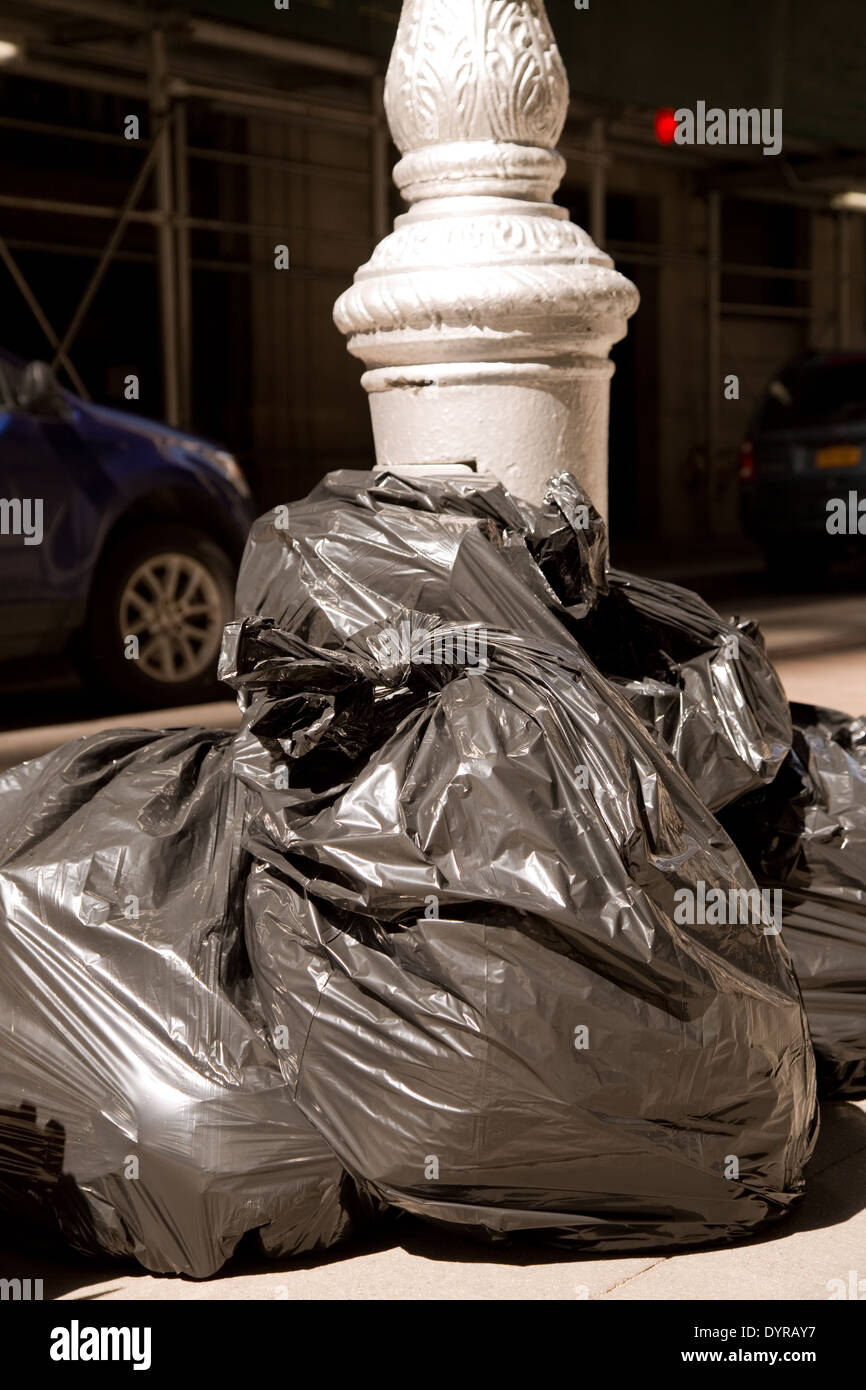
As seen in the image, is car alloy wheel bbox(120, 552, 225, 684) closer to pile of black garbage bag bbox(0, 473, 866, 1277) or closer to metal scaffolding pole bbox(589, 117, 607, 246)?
pile of black garbage bag bbox(0, 473, 866, 1277)

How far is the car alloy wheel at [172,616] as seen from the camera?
23.0ft

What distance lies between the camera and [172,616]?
7121 millimetres

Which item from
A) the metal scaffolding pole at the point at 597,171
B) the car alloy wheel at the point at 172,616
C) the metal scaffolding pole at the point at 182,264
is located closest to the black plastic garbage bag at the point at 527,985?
the car alloy wheel at the point at 172,616

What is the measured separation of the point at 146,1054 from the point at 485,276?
163cm

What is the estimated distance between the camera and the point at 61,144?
11859mm

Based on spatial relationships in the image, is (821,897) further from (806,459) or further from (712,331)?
(712,331)

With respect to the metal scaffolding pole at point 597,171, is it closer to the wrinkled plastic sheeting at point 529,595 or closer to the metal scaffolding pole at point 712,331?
the metal scaffolding pole at point 712,331

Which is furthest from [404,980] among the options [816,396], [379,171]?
[816,396]

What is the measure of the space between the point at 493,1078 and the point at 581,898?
0.86 ft

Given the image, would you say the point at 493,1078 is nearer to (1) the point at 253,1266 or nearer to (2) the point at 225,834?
(1) the point at 253,1266

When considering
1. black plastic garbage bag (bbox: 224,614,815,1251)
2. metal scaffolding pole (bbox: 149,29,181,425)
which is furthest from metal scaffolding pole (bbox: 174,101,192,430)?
black plastic garbage bag (bbox: 224,614,815,1251)

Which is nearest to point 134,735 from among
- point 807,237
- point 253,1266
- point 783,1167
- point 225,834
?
point 225,834

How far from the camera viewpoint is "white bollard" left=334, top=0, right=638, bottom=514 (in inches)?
130

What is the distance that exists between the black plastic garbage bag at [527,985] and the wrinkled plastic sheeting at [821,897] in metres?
0.47
